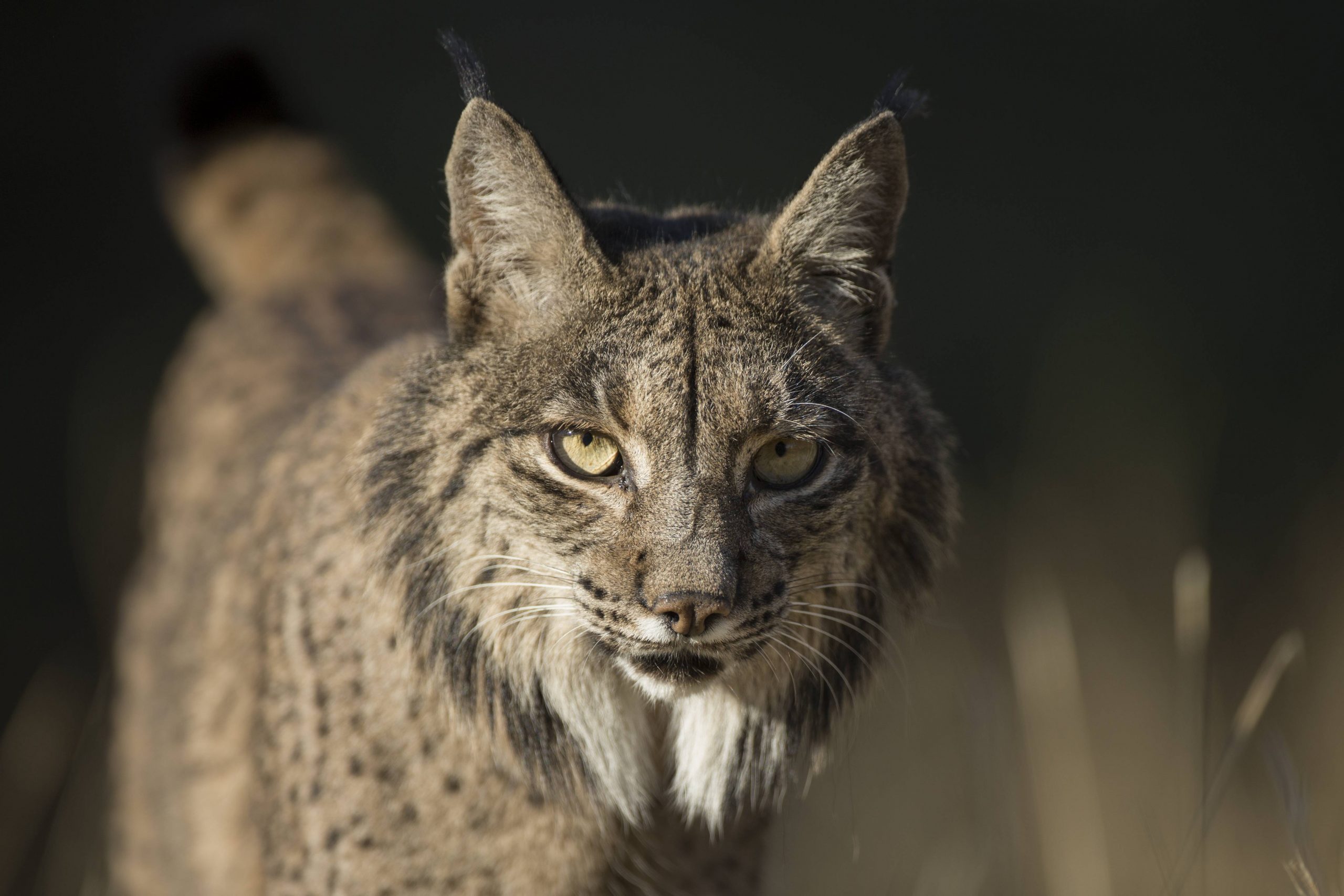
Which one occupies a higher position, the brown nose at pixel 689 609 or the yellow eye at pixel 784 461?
the yellow eye at pixel 784 461

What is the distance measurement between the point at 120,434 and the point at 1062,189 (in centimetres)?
597

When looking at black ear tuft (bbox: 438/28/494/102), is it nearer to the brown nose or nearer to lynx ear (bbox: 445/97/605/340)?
lynx ear (bbox: 445/97/605/340)

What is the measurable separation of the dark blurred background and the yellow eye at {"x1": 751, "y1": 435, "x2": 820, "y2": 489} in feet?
6.44

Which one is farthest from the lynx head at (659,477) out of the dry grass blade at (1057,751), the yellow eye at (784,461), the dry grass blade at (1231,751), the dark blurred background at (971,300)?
the dark blurred background at (971,300)

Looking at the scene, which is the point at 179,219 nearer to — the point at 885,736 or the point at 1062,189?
the point at 885,736

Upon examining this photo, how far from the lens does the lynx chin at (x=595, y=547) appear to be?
311 centimetres

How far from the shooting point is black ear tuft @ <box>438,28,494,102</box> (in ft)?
10.5

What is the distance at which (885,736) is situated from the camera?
6.83 m

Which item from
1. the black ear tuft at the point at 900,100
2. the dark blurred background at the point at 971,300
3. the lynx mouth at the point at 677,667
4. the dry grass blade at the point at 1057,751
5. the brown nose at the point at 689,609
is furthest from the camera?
the dark blurred background at the point at 971,300

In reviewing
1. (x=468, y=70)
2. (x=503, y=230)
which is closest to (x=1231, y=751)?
(x=503, y=230)

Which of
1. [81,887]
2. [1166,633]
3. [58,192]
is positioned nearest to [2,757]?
[81,887]

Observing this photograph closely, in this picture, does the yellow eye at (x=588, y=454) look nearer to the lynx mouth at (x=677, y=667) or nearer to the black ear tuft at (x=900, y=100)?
the lynx mouth at (x=677, y=667)

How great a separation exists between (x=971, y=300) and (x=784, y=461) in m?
5.96

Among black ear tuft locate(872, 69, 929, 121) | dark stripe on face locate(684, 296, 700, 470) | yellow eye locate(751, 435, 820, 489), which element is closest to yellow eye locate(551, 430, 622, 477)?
dark stripe on face locate(684, 296, 700, 470)
